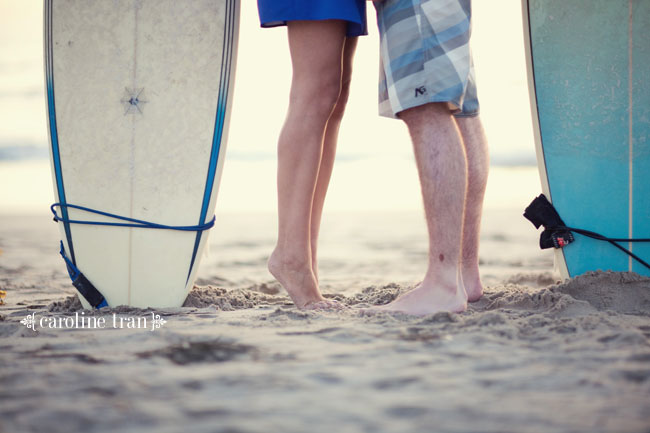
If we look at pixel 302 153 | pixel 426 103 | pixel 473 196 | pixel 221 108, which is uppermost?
pixel 221 108

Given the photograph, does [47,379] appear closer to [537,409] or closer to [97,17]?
[537,409]

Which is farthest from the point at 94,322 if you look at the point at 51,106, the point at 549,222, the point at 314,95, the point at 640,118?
the point at 640,118

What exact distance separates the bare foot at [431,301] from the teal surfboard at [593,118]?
82 centimetres

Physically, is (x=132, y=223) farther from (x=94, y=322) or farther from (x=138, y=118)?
(x=94, y=322)

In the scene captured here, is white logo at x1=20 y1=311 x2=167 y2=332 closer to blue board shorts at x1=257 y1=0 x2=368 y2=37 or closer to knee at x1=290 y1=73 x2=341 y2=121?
knee at x1=290 y1=73 x2=341 y2=121

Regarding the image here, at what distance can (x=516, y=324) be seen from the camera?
1.40m

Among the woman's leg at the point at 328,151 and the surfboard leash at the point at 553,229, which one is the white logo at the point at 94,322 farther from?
the surfboard leash at the point at 553,229

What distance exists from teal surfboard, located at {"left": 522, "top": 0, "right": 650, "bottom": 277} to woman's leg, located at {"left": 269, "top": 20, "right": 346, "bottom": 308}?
3.35ft

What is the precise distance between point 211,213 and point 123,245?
14.3 inches

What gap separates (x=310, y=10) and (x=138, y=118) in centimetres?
96

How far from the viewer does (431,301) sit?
1628 millimetres

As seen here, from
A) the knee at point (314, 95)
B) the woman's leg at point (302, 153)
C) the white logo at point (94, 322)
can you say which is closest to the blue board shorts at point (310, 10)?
the woman's leg at point (302, 153)

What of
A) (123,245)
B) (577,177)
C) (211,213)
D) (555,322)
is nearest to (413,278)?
(577,177)

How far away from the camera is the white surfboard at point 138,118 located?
88.9 inches
